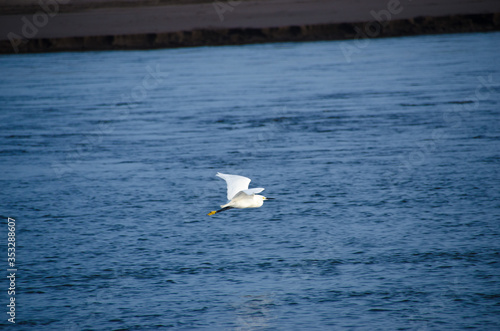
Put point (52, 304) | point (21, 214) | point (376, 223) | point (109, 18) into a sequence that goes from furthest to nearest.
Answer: point (109, 18), point (21, 214), point (376, 223), point (52, 304)

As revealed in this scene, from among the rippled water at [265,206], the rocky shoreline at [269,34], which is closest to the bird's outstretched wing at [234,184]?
the rippled water at [265,206]

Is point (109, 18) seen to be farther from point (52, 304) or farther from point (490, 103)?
point (52, 304)

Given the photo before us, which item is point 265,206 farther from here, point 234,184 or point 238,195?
point 238,195

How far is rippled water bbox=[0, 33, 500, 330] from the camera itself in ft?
32.2

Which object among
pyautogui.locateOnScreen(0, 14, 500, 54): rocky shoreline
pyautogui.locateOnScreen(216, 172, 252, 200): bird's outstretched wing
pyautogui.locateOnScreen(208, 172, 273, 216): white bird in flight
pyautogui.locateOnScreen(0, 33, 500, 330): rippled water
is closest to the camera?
pyautogui.locateOnScreen(0, 33, 500, 330): rippled water

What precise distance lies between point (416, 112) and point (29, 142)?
11808 mm

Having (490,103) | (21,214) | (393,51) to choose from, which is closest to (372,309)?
(21,214)

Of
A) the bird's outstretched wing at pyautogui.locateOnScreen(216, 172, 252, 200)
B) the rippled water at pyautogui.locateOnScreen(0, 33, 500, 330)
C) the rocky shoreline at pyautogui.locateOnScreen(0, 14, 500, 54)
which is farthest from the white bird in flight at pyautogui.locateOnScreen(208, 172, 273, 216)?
the rocky shoreline at pyautogui.locateOnScreen(0, 14, 500, 54)

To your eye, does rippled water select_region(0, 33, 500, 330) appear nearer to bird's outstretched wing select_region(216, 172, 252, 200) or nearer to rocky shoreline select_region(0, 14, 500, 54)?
bird's outstretched wing select_region(216, 172, 252, 200)

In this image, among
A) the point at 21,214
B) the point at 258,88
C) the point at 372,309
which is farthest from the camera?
the point at 258,88

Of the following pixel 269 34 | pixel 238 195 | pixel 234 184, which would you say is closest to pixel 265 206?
pixel 234 184

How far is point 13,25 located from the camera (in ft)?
191

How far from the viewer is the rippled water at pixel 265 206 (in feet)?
32.2

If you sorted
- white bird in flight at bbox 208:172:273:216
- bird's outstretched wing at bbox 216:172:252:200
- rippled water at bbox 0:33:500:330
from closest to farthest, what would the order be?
rippled water at bbox 0:33:500:330
white bird in flight at bbox 208:172:273:216
bird's outstretched wing at bbox 216:172:252:200
